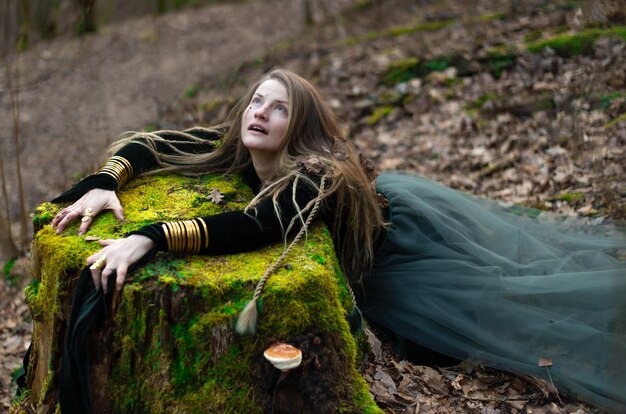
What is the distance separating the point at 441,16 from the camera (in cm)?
1038

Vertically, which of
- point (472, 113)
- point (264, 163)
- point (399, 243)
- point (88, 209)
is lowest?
point (399, 243)

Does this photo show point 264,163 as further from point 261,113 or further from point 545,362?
point 545,362

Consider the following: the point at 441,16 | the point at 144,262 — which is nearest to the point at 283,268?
the point at 144,262

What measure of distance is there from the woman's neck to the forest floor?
47.8 inches

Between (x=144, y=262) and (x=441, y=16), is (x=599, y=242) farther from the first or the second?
(x=441, y=16)

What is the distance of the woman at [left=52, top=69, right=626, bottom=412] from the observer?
128 inches

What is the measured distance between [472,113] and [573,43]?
1552 mm

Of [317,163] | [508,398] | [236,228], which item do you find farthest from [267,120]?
[508,398]

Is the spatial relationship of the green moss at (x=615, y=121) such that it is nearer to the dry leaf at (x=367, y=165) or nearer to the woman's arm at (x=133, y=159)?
the dry leaf at (x=367, y=165)

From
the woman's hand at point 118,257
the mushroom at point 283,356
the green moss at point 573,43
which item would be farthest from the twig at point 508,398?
the green moss at point 573,43

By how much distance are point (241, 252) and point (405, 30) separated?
7.56 m

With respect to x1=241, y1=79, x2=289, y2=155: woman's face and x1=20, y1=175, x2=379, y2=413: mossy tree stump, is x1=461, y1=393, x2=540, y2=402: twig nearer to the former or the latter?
x1=20, y1=175, x2=379, y2=413: mossy tree stump

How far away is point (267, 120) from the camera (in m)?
3.71

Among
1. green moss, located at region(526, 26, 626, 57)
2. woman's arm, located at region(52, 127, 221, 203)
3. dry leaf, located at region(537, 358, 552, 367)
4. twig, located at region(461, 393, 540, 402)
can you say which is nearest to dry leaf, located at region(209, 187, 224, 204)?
woman's arm, located at region(52, 127, 221, 203)
